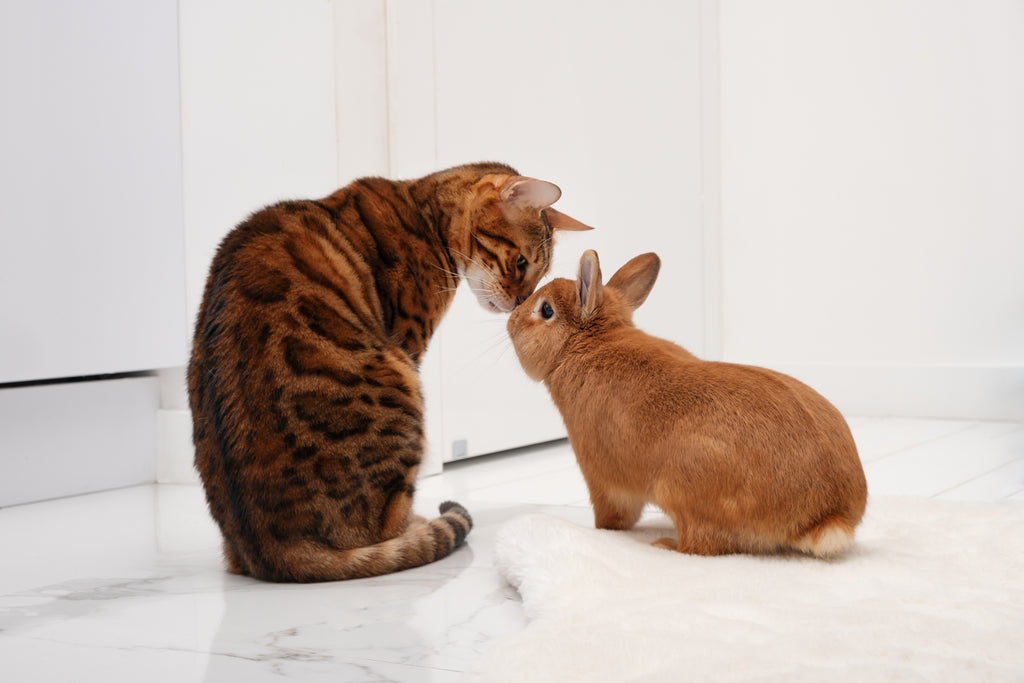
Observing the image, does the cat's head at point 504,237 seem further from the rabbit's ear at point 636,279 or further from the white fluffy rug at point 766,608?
the white fluffy rug at point 766,608

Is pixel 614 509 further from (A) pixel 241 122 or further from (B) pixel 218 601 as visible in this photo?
(A) pixel 241 122

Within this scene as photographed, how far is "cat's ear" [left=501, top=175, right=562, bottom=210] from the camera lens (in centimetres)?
184

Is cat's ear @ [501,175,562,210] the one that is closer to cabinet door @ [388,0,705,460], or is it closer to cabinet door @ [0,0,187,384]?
cabinet door @ [388,0,705,460]

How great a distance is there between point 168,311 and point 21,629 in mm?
1460

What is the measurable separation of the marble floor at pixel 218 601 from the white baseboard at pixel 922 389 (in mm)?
1232

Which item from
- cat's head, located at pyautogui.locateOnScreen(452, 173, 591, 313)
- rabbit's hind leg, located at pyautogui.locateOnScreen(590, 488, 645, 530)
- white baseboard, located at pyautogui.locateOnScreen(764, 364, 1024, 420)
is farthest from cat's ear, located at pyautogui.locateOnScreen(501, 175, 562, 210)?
white baseboard, located at pyautogui.locateOnScreen(764, 364, 1024, 420)

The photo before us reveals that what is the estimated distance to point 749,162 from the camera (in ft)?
14.2

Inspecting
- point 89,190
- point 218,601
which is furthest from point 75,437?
point 218,601

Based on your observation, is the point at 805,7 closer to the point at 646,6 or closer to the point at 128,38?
the point at 646,6

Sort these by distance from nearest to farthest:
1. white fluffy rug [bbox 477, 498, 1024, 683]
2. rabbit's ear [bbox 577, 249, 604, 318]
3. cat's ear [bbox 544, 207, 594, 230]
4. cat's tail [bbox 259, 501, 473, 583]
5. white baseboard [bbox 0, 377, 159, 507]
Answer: white fluffy rug [bbox 477, 498, 1024, 683] < cat's tail [bbox 259, 501, 473, 583] < rabbit's ear [bbox 577, 249, 604, 318] < cat's ear [bbox 544, 207, 594, 230] < white baseboard [bbox 0, 377, 159, 507]

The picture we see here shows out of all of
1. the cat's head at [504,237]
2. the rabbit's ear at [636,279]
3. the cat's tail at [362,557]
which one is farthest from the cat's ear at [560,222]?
the cat's tail at [362,557]

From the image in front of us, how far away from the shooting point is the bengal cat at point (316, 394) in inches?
59.3

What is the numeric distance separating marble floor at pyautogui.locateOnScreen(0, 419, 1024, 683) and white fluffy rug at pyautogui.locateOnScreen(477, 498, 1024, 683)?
86 mm

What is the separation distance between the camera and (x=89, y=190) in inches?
97.5
